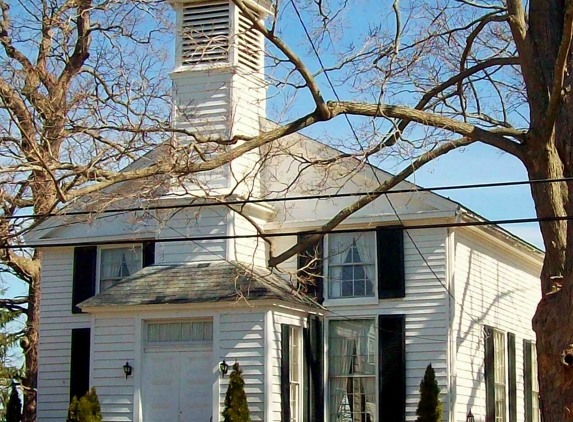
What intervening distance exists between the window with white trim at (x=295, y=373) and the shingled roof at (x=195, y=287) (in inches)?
26.8

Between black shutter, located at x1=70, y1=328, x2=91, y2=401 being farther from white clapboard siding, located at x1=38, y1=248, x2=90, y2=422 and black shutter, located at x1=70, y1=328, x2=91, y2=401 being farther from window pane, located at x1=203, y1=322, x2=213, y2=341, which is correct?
window pane, located at x1=203, y1=322, x2=213, y2=341

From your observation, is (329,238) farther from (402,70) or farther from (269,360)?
(402,70)

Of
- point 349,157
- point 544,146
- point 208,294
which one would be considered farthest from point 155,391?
point 544,146

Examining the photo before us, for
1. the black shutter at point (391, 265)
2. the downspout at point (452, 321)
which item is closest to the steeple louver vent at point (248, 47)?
the black shutter at point (391, 265)

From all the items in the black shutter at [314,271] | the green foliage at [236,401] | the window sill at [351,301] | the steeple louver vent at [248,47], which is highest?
the steeple louver vent at [248,47]

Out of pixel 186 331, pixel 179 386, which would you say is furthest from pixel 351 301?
pixel 179 386

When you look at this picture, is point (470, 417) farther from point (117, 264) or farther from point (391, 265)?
point (117, 264)

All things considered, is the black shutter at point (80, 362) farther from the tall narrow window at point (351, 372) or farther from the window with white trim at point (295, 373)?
the tall narrow window at point (351, 372)

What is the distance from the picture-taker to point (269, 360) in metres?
18.1

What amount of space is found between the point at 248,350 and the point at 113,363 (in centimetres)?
276

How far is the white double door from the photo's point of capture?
18656 mm

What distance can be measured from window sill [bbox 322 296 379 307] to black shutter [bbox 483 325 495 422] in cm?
258

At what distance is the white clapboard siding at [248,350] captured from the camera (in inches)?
714

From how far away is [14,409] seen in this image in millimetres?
21891
